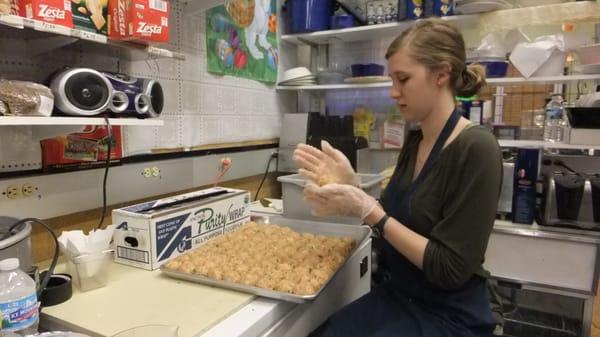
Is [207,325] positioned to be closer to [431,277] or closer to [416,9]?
[431,277]

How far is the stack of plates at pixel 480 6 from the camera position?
2.06m

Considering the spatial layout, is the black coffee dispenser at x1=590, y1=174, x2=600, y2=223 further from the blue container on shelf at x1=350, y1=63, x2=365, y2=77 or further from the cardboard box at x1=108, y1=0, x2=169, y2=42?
the cardboard box at x1=108, y1=0, x2=169, y2=42

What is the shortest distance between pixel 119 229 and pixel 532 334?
7.91 feet

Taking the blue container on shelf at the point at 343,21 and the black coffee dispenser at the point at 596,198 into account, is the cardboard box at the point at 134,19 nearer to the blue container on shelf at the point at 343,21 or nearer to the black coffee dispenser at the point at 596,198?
the blue container on shelf at the point at 343,21

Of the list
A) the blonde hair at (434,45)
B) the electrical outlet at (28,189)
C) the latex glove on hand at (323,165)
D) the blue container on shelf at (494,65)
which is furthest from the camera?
the blue container on shelf at (494,65)

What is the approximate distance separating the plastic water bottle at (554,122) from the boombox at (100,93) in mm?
2055

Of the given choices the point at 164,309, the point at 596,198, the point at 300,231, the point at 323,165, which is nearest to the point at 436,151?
the point at 323,165

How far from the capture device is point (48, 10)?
1.04m

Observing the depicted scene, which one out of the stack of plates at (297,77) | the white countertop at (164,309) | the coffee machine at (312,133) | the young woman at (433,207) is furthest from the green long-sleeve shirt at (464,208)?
the stack of plates at (297,77)

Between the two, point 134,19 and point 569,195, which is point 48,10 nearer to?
point 134,19

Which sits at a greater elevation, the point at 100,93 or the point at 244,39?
the point at 244,39

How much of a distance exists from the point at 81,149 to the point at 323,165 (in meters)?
0.86

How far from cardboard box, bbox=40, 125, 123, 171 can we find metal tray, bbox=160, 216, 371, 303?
52cm

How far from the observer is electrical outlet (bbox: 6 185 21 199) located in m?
1.21
